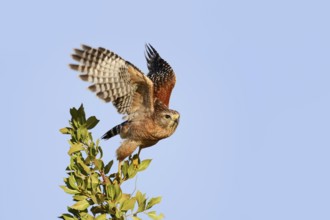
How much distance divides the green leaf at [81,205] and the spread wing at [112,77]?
2818 millimetres

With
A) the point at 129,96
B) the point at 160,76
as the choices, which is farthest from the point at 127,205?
the point at 160,76

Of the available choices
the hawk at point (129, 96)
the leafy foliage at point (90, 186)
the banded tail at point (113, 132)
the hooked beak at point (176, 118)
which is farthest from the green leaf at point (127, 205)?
the banded tail at point (113, 132)

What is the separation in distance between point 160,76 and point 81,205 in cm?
516

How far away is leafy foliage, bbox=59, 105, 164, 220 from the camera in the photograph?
14.4 ft

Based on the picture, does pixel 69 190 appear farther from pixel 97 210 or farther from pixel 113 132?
pixel 113 132

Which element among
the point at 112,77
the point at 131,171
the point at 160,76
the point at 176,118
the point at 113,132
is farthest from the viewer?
the point at 160,76

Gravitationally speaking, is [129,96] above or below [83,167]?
above

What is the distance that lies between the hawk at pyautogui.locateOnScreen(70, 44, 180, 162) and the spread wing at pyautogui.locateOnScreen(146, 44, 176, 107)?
0.02 m

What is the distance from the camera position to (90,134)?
489cm

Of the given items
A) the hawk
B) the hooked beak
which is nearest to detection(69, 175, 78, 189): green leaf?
the hawk

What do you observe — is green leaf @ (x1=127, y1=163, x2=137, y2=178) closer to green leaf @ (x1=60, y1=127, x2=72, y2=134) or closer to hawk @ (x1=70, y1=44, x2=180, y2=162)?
green leaf @ (x1=60, y1=127, x2=72, y2=134)

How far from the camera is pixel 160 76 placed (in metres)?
9.29

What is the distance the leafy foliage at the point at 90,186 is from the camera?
438 cm

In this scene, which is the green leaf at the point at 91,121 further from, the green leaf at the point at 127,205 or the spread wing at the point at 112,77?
the spread wing at the point at 112,77
